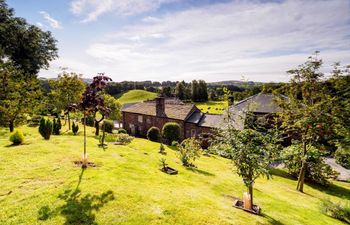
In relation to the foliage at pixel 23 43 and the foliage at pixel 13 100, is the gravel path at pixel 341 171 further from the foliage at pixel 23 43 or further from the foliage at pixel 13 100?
the foliage at pixel 23 43

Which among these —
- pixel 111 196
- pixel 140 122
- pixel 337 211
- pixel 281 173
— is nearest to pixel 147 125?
pixel 140 122

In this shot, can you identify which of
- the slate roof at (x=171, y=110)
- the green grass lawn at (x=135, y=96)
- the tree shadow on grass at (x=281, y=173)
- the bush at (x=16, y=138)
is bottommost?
the tree shadow on grass at (x=281, y=173)

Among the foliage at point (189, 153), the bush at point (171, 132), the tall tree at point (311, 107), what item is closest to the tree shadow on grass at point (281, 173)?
the tall tree at point (311, 107)

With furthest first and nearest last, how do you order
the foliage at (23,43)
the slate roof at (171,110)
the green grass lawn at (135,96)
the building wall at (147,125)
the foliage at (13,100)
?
the green grass lawn at (135,96) → the slate roof at (171,110) → the building wall at (147,125) → the foliage at (23,43) → the foliage at (13,100)

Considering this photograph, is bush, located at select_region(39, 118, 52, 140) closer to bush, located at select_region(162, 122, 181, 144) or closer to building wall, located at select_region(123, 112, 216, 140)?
bush, located at select_region(162, 122, 181, 144)

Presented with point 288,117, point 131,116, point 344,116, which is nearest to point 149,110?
point 131,116

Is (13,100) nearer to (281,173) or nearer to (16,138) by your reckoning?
(16,138)
